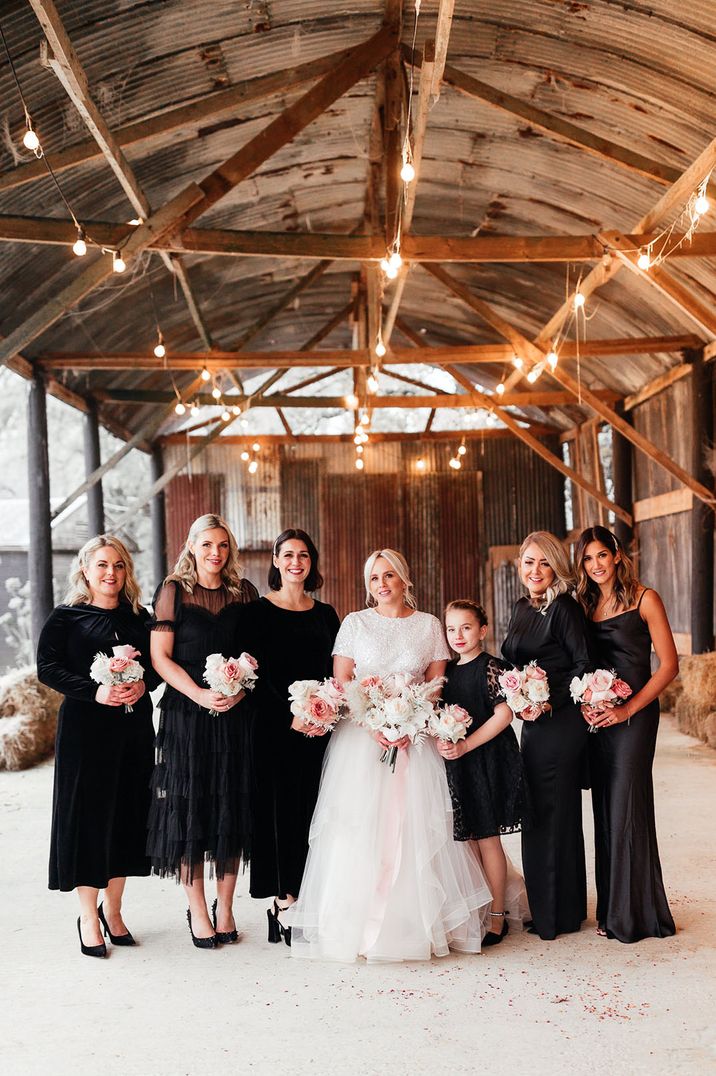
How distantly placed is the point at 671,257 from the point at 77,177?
16.3 feet

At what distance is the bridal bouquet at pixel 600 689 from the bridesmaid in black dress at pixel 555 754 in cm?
12

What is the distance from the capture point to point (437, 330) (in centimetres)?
1723

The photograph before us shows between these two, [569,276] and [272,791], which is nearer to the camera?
[272,791]

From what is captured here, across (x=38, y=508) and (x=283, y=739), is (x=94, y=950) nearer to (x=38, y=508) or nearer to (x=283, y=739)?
(x=283, y=739)

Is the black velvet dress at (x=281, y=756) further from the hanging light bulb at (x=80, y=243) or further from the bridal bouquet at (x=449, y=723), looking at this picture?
the hanging light bulb at (x=80, y=243)

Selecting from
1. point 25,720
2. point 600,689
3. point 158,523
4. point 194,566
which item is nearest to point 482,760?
point 600,689

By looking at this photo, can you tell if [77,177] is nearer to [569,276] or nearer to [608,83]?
[608,83]

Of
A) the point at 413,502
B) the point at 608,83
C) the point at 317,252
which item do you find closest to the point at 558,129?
the point at 608,83

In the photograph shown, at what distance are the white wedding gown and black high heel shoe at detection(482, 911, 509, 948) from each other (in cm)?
9

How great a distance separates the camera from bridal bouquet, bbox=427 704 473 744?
171 inches

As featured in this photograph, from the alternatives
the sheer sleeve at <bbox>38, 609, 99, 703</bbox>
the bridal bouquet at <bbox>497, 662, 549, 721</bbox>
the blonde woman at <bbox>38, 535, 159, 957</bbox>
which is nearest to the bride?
the bridal bouquet at <bbox>497, 662, 549, 721</bbox>

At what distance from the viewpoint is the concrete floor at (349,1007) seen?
3438 mm

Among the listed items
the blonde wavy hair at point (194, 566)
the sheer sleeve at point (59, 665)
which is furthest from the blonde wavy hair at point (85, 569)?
the blonde wavy hair at point (194, 566)

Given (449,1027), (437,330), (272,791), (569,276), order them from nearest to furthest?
(449,1027) → (272,791) → (569,276) → (437,330)
